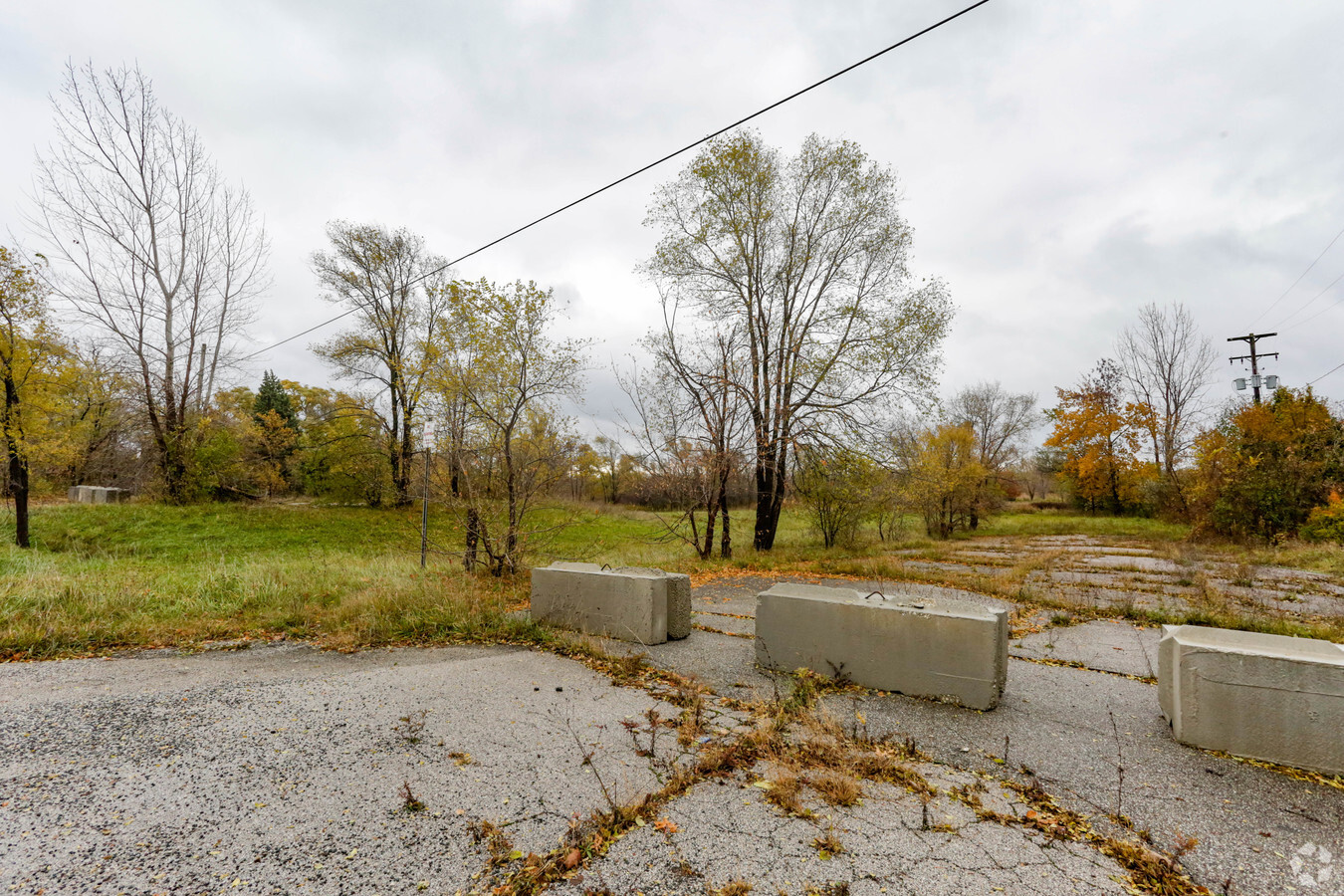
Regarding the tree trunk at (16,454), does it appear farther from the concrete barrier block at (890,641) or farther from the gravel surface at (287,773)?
the concrete barrier block at (890,641)

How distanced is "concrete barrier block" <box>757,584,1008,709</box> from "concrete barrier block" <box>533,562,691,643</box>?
1.20 m

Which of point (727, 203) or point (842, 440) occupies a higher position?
point (727, 203)

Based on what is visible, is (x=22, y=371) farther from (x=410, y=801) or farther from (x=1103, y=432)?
(x=1103, y=432)

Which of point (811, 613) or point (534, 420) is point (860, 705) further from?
point (534, 420)

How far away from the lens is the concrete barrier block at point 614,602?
569 centimetres

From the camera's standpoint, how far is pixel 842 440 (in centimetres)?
1327

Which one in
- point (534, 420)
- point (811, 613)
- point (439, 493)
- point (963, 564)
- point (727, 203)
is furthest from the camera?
point (727, 203)

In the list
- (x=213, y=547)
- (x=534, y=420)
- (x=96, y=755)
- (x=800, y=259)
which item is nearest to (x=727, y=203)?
(x=800, y=259)

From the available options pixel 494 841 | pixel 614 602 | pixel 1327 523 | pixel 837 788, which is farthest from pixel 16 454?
pixel 1327 523

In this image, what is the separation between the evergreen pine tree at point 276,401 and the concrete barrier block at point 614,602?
36.2 metres

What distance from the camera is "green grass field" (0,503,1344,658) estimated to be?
5812mm

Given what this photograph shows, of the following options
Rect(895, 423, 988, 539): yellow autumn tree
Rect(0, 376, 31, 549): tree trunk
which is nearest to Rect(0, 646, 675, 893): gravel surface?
Rect(0, 376, 31, 549): tree trunk

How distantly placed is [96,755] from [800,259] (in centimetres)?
1472

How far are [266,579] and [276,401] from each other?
1370 inches
